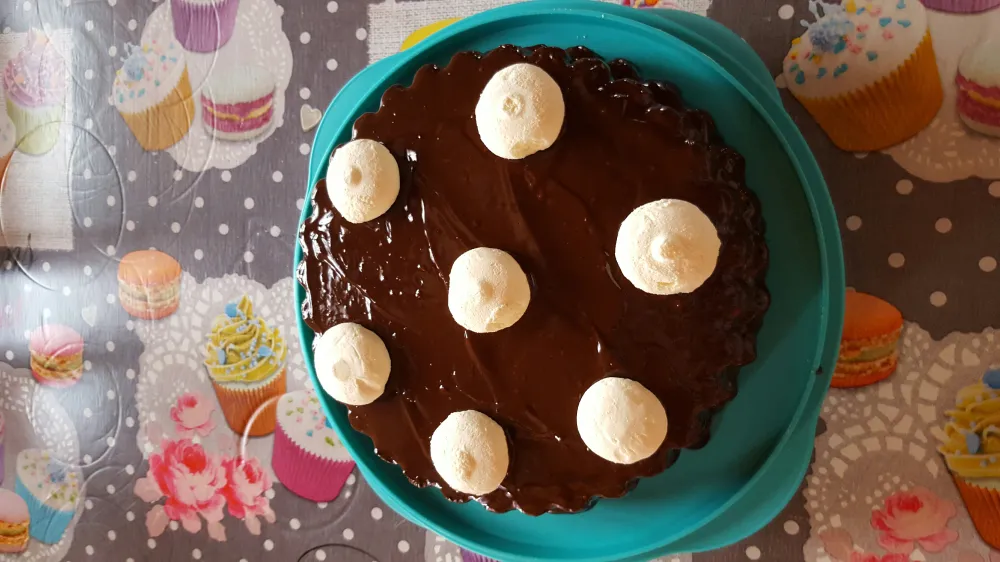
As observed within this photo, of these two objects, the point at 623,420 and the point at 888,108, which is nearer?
the point at 623,420

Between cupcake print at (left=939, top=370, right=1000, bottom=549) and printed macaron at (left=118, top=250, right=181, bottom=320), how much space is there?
4.16 feet

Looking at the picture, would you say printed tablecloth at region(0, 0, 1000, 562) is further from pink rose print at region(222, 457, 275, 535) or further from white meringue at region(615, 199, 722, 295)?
white meringue at region(615, 199, 722, 295)

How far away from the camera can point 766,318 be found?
2.71ft

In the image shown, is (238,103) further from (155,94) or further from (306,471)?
(306,471)

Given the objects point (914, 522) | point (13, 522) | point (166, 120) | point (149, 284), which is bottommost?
point (13, 522)

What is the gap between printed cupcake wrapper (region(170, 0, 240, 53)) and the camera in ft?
3.99

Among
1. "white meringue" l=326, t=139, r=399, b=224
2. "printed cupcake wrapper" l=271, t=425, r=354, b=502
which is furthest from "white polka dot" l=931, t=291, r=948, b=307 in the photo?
"printed cupcake wrapper" l=271, t=425, r=354, b=502

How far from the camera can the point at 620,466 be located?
29.7 inches

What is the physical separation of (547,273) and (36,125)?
117 cm

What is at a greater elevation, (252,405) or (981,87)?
A: (981,87)

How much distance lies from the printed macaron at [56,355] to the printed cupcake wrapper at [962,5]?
154 cm

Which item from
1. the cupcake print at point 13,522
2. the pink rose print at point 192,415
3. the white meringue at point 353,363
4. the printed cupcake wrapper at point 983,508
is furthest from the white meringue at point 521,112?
the cupcake print at point 13,522

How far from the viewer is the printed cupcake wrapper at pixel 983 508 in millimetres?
909

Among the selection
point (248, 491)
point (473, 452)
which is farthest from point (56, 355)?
point (473, 452)
